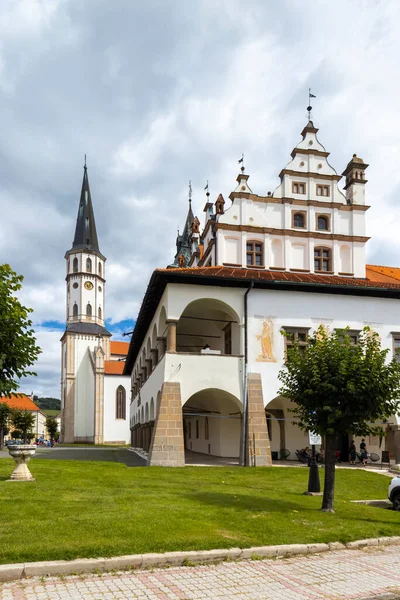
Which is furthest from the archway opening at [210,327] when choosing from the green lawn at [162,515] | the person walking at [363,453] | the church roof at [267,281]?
the green lawn at [162,515]

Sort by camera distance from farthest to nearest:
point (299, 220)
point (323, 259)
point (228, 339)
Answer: point (299, 220), point (323, 259), point (228, 339)

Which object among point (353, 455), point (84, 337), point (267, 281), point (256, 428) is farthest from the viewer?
point (84, 337)

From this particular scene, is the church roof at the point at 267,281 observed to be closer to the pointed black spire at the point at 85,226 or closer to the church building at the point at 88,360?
the church building at the point at 88,360

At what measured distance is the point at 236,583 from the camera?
775 cm

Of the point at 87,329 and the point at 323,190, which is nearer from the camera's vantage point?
the point at 323,190

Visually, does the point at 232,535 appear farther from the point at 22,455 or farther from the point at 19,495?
the point at 22,455

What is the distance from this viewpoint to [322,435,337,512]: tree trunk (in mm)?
13234

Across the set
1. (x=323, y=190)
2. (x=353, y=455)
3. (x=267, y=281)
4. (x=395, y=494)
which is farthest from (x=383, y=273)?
(x=395, y=494)

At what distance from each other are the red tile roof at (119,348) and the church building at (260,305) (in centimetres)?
6863

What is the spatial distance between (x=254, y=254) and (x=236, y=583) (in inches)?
919

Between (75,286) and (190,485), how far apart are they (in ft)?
268

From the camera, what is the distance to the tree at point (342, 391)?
13.2 metres

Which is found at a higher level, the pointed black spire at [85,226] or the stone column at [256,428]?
the pointed black spire at [85,226]

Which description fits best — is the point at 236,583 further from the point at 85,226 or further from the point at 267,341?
the point at 85,226
